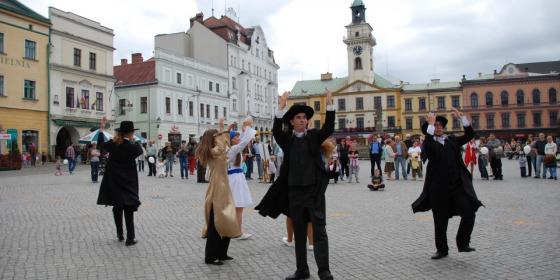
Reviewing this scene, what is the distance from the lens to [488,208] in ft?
35.9

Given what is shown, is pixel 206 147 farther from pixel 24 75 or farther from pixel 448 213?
pixel 24 75

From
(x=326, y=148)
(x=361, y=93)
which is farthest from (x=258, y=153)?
(x=361, y=93)

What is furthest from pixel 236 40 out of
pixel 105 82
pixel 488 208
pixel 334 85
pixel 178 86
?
pixel 488 208

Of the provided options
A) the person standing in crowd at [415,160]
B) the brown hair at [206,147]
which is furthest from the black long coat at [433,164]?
the person standing in crowd at [415,160]

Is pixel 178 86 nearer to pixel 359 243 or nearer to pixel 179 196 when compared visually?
pixel 179 196

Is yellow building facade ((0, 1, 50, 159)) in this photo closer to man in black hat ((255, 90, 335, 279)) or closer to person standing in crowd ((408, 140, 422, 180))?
person standing in crowd ((408, 140, 422, 180))

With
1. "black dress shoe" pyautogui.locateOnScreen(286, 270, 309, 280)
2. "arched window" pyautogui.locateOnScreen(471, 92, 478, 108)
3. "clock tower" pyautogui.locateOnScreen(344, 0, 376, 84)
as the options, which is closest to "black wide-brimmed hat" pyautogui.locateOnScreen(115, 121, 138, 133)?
"black dress shoe" pyautogui.locateOnScreen(286, 270, 309, 280)

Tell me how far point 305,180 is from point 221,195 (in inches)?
61.1

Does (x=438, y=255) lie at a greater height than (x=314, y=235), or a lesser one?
lesser

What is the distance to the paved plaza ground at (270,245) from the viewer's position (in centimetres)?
575

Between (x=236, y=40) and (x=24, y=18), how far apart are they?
34358 mm

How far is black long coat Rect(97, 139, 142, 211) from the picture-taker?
7.36 m

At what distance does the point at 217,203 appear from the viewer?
630cm

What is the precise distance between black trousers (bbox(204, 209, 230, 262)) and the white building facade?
35684 mm
